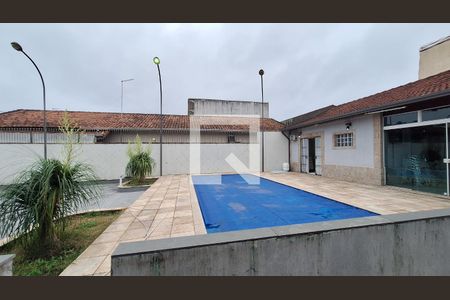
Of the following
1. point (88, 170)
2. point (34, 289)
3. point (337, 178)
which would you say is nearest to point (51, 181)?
point (88, 170)

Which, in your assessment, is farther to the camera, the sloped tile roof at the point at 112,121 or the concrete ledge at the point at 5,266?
the sloped tile roof at the point at 112,121

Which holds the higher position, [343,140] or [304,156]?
[343,140]

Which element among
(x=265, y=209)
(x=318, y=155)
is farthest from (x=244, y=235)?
(x=318, y=155)

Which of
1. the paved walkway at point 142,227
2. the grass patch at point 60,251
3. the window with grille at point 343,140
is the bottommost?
the grass patch at point 60,251

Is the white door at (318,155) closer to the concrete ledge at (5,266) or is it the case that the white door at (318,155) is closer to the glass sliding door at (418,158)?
the glass sliding door at (418,158)

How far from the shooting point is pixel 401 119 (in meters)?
7.55

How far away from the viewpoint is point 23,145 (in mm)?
12008

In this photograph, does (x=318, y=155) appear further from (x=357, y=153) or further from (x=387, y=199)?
(x=387, y=199)

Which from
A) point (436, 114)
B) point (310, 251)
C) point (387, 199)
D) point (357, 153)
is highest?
point (436, 114)

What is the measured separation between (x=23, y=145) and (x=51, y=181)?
1276 cm

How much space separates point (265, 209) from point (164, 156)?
9.64 meters

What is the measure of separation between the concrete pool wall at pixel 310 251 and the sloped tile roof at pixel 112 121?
13186 mm

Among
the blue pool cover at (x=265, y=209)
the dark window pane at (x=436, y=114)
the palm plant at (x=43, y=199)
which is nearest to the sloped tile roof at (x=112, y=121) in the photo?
the blue pool cover at (x=265, y=209)

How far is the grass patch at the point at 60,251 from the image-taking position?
9.32ft
